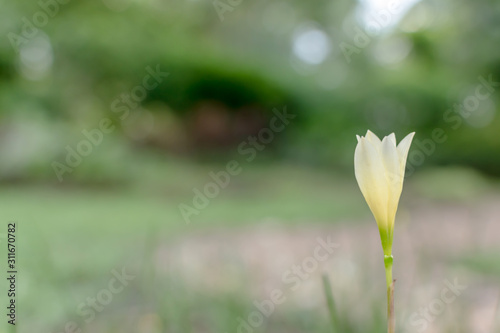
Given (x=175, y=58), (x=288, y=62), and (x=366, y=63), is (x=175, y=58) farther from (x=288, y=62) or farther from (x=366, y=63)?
(x=366, y=63)

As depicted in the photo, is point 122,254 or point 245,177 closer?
point 122,254

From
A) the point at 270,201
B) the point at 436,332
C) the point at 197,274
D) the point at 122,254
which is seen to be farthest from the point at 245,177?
the point at 436,332

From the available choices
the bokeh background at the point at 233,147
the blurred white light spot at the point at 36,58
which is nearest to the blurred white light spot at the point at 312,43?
the bokeh background at the point at 233,147

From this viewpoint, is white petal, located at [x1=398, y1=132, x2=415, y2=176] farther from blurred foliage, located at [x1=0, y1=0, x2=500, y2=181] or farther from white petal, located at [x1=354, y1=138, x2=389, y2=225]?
blurred foliage, located at [x1=0, y1=0, x2=500, y2=181]

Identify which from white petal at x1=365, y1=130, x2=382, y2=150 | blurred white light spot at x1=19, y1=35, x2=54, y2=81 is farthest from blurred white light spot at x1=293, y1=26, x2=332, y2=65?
white petal at x1=365, y1=130, x2=382, y2=150

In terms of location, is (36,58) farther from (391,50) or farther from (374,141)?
(374,141)

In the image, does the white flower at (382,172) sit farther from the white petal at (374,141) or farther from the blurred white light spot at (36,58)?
the blurred white light spot at (36,58)
